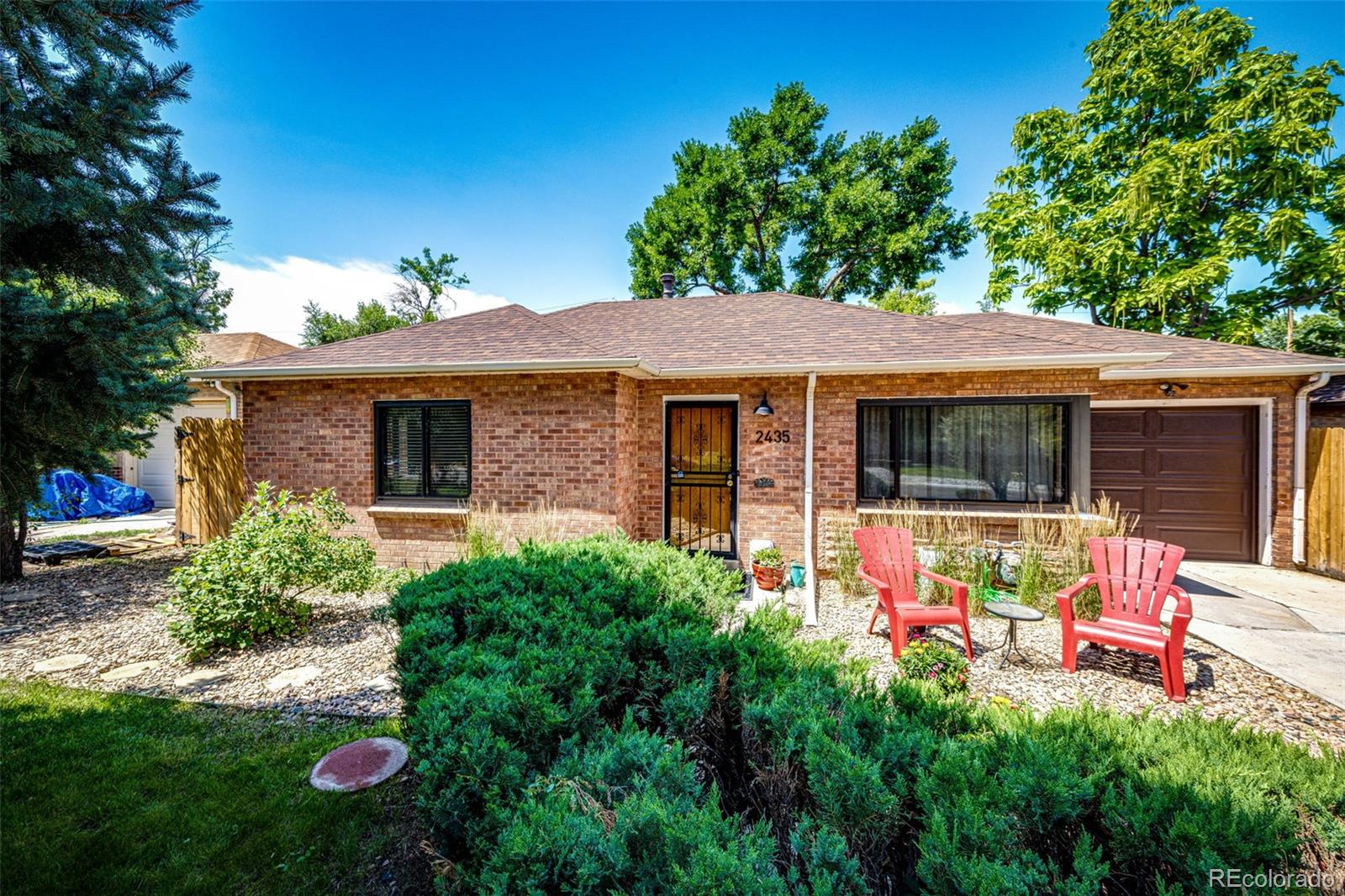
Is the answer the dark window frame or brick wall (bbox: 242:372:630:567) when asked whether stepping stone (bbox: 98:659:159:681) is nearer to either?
brick wall (bbox: 242:372:630:567)

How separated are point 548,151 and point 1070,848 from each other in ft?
41.4

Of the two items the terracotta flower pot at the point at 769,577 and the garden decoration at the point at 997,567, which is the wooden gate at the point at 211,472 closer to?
the terracotta flower pot at the point at 769,577

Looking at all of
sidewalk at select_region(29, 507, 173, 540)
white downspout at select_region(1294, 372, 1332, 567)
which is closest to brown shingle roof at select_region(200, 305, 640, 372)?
sidewalk at select_region(29, 507, 173, 540)

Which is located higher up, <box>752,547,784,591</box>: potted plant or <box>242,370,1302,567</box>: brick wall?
<box>242,370,1302,567</box>: brick wall

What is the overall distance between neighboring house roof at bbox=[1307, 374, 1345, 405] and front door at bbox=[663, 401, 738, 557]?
28.5ft

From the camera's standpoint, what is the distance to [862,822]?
60.4 inches

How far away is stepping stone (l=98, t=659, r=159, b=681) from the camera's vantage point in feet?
13.6

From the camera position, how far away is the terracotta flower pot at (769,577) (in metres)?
6.43

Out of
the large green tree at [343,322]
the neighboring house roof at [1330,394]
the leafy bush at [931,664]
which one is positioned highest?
the large green tree at [343,322]

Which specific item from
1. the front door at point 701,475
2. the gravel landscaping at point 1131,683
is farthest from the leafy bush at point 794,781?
the front door at point 701,475

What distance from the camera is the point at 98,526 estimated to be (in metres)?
11.0

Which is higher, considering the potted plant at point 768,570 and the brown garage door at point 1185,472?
the brown garage door at point 1185,472

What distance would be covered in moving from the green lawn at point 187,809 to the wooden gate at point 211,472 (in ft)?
17.1

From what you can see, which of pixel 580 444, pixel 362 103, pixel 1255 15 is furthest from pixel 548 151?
pixel 1255 15
